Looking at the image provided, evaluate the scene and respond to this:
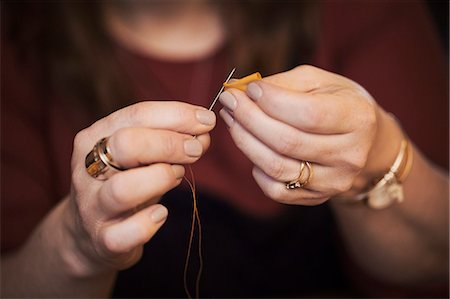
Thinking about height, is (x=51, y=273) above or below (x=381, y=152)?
below

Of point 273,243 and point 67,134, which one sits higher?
point 67,134

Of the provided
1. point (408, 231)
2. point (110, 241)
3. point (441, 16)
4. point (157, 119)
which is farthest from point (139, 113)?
point (441, 16)

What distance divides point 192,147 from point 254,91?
0.27ft

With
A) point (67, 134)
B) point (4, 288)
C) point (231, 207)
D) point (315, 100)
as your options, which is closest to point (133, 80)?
point (67, 134)

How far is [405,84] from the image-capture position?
0.94 meters

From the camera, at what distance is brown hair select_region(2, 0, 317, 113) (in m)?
0.94

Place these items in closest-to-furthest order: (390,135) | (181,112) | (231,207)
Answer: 1. (181,112)
2. (390,135)
3. (231,207)

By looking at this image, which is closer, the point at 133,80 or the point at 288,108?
the point at 288,108

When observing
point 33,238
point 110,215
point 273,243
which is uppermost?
point 110,215

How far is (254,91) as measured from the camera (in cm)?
56

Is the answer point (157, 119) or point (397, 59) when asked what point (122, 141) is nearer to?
Answer: point (157, 119)

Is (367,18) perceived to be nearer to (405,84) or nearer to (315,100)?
(405,84)

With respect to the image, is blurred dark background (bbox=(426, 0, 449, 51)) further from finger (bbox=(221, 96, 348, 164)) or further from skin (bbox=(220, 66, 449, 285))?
finger (bbox=(221, 96, 348, 164))

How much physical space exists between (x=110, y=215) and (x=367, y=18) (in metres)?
0.64
